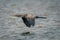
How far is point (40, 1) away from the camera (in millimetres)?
4219

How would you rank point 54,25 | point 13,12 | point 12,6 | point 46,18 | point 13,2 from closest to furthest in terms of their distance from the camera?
point 54,25, point 46,18, point 13,12, point 12,6, point 13,2

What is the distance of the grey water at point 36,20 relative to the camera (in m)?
2.70

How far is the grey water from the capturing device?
2702 millimetres

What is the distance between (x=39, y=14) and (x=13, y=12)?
17.5 inches

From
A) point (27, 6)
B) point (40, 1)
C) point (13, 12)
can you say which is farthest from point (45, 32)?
point (40, 1)

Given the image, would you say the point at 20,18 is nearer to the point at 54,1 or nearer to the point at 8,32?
the point at 8,32

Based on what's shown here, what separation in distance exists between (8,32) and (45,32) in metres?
0.49

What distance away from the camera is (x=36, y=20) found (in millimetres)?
3166

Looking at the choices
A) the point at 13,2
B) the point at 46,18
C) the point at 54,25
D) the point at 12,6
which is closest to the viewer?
the point at 54,25

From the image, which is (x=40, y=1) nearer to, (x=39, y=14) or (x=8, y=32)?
(x=39, y=14)

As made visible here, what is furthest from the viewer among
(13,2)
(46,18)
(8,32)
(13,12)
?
(13,2)

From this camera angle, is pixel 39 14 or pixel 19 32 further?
pixel 39 14

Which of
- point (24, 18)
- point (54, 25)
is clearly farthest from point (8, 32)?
point (54, 25)

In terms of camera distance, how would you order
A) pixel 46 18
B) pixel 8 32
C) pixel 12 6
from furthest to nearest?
1. pixel 12 6
2. pixel 46 18
3. pixel 8 32
